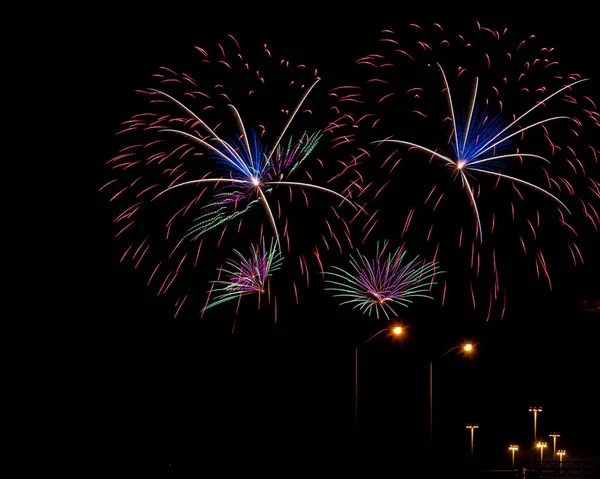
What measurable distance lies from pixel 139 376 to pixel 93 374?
12.1 feet

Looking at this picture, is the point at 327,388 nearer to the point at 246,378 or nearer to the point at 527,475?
the point at 246,378

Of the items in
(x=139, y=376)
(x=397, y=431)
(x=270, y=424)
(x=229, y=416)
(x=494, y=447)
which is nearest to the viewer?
(x=270, y=424)

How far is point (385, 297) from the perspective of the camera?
30766 millimetres

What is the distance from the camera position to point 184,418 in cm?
5056

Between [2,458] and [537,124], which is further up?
[537,124]

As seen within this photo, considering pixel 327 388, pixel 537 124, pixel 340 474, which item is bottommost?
pixel 340 474

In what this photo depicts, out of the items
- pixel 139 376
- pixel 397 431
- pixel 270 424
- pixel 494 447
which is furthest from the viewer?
pixel 494 447

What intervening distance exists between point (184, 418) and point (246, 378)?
1005cm

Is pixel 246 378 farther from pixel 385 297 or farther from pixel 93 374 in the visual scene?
pixel 385 297

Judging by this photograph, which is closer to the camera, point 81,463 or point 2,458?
point 81,463

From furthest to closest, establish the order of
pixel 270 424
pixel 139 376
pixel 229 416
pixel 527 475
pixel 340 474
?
pixel 139 376 < pixel 229 416 < pixel 270 424 < pixel 527 475 < pixel 340 474

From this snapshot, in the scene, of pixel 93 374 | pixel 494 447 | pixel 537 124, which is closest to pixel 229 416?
pixel 93 374

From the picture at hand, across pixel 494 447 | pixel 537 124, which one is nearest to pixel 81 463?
pixel 537 124

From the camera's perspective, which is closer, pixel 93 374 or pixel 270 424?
pixel 270 424
